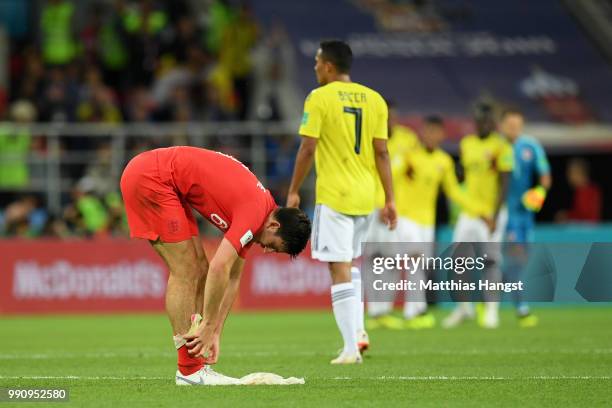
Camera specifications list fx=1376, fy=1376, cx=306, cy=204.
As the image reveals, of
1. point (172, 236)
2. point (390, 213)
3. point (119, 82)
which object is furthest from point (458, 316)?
point (119, 82)

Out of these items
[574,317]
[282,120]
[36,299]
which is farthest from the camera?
[282,120]

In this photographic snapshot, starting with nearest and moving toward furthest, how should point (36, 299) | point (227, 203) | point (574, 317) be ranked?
point (227, 203) → point (574, 317) → point (36, 299)

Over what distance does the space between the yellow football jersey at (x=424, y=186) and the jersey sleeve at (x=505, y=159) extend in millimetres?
632

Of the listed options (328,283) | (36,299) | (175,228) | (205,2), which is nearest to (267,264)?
(328,283)

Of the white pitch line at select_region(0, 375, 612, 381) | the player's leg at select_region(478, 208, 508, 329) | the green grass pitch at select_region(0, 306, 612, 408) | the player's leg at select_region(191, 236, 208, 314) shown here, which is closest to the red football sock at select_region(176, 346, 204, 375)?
the green grass pitch at select_region(0, 306, 612, 408)

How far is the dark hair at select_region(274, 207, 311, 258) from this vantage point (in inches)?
345

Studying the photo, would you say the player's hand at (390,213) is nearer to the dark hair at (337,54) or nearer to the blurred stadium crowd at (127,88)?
the dark hair at (337,54)

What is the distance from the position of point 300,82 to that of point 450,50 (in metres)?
3.39

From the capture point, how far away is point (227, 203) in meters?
8.95

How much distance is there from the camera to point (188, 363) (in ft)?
30.0

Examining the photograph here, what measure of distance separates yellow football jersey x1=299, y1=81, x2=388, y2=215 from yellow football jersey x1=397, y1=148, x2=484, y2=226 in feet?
A: 19.0

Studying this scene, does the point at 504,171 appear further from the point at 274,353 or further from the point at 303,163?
the point at 303,163

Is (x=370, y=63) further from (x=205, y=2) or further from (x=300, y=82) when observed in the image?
(x=205, y=2)

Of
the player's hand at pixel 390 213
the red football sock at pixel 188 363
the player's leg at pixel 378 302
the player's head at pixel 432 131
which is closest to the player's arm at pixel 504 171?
the player's head at pixel 432 131
